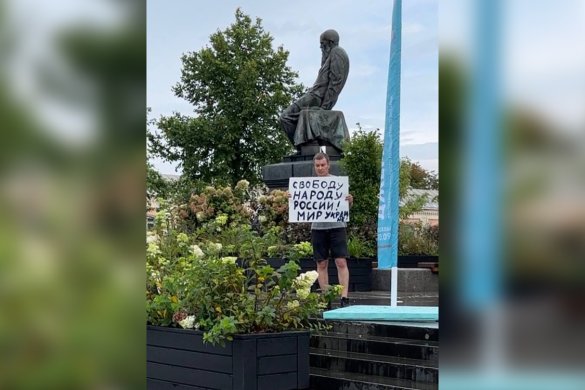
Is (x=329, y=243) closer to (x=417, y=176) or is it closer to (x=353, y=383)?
(x=353, y=383)

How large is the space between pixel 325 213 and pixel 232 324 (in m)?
3.34

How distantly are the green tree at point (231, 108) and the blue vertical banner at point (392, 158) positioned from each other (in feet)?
86.6

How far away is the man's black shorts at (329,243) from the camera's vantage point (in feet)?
25.1

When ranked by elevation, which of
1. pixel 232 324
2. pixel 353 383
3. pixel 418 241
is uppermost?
pixel 418 241

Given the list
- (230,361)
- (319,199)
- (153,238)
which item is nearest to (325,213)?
(319,199)

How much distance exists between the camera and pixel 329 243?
782 centimetres

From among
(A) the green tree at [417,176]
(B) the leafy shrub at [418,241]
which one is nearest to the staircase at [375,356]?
(A) the green tree at [417,176]

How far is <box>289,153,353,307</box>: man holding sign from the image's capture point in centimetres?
764

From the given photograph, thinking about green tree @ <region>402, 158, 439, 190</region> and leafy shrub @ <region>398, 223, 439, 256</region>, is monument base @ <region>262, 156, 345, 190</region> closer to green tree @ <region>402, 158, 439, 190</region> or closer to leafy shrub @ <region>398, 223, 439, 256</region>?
green tree @ <region>402, 158, 439, 190</region>
